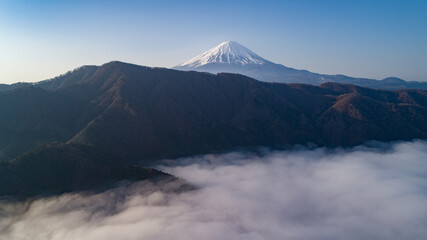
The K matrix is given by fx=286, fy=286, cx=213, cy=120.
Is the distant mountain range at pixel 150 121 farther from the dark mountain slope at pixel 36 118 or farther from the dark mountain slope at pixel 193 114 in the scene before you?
the dark mountain slope at pixel 193 114

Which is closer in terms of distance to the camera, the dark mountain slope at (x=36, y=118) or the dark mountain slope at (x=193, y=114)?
the dark mountain slope at (x=36, y=118)

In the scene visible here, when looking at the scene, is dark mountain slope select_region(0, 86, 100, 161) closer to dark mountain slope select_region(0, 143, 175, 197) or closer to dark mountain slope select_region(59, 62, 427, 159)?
dark mountain slope select_region(59, 62, 427, 159)

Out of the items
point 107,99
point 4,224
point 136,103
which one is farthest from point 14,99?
point 4,224

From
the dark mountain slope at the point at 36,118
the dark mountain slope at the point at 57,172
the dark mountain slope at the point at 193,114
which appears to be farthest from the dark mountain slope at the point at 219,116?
the dark mountain slope at the point at 57,172

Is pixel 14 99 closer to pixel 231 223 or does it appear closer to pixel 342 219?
pixel 231 223

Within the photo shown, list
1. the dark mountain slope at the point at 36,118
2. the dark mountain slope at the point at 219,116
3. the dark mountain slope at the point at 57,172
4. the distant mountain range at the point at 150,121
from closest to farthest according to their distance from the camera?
the dark mountain slope at the point at 57,172 < the distant mountain range at the point at 150,121 < the dark mountain slope at the point at 36,118 < the dark mountain slope at the point at 219,116

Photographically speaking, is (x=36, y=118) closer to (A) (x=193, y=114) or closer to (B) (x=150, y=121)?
(B) (x=150, y=121)

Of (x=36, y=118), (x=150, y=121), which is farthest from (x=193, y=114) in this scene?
(x=36, y=118)

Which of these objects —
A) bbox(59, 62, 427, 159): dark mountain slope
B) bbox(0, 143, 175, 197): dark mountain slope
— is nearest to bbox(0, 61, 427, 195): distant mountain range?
bbox(0, 143, 175, 197): dark mountain slope

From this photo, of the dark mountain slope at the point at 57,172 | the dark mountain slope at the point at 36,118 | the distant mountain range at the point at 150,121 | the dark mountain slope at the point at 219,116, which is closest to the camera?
the dark mountain slope at the point at 57,172
